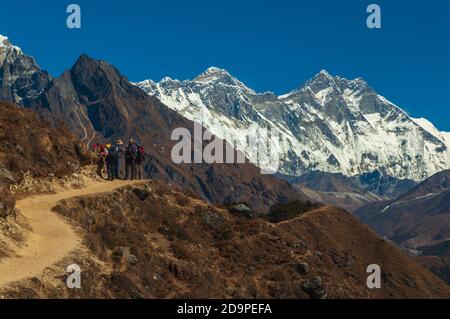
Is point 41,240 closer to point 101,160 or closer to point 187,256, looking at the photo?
point 187,256

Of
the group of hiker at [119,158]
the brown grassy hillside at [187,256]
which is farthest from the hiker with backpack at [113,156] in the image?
the brown grassy hillside at [187,256]

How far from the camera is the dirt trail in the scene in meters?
31.0

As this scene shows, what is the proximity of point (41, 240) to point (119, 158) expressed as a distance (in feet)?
60.7

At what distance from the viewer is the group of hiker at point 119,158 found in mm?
53309

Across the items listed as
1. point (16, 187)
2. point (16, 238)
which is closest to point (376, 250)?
point (16, 187)

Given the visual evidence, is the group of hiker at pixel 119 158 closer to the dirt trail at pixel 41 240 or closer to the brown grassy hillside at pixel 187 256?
the brown grassy hillside at pixel 187 256

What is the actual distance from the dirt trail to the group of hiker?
226 inches

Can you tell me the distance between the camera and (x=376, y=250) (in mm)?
78438

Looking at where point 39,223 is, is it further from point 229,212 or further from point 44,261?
Result: point 229,212

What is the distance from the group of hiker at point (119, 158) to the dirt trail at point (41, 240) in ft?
18.8

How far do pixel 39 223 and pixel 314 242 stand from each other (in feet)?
128

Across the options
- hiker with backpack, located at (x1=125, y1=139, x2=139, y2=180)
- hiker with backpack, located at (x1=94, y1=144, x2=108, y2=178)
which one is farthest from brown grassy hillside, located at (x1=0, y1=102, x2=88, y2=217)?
hiker with backpack, located at (x1=125, y1=139, x2=139, y2=180)

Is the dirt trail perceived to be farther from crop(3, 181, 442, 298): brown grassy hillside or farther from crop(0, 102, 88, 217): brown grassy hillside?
crop(0, 102, 88, 217): brown grassy hillside
